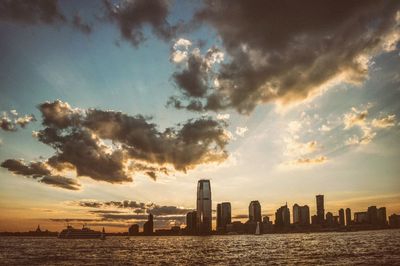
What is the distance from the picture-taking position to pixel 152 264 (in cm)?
10381

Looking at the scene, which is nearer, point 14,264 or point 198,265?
point 198,265

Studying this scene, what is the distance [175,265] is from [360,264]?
48169mm

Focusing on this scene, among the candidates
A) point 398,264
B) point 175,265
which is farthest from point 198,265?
point 398,264

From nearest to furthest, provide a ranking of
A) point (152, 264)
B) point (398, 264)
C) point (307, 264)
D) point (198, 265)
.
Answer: point (398, 264) → point (307, 264) → point (198, 265) → point (152, 264)

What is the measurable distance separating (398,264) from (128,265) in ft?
231

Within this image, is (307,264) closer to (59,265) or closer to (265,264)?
(265,264)

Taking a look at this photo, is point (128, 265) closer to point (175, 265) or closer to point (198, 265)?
point (175, 265)

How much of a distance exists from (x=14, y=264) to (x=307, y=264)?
83719mm

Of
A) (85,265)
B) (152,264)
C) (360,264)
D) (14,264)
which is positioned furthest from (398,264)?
(14,264)

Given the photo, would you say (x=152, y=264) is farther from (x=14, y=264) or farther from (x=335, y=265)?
(x=335, y=265)

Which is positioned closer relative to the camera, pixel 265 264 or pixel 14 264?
pixel 265 264

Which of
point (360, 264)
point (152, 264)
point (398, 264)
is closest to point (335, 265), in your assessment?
point (360, 264)

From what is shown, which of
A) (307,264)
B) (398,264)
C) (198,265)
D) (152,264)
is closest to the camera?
(398,264)

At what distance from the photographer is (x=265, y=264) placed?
9619 cm
